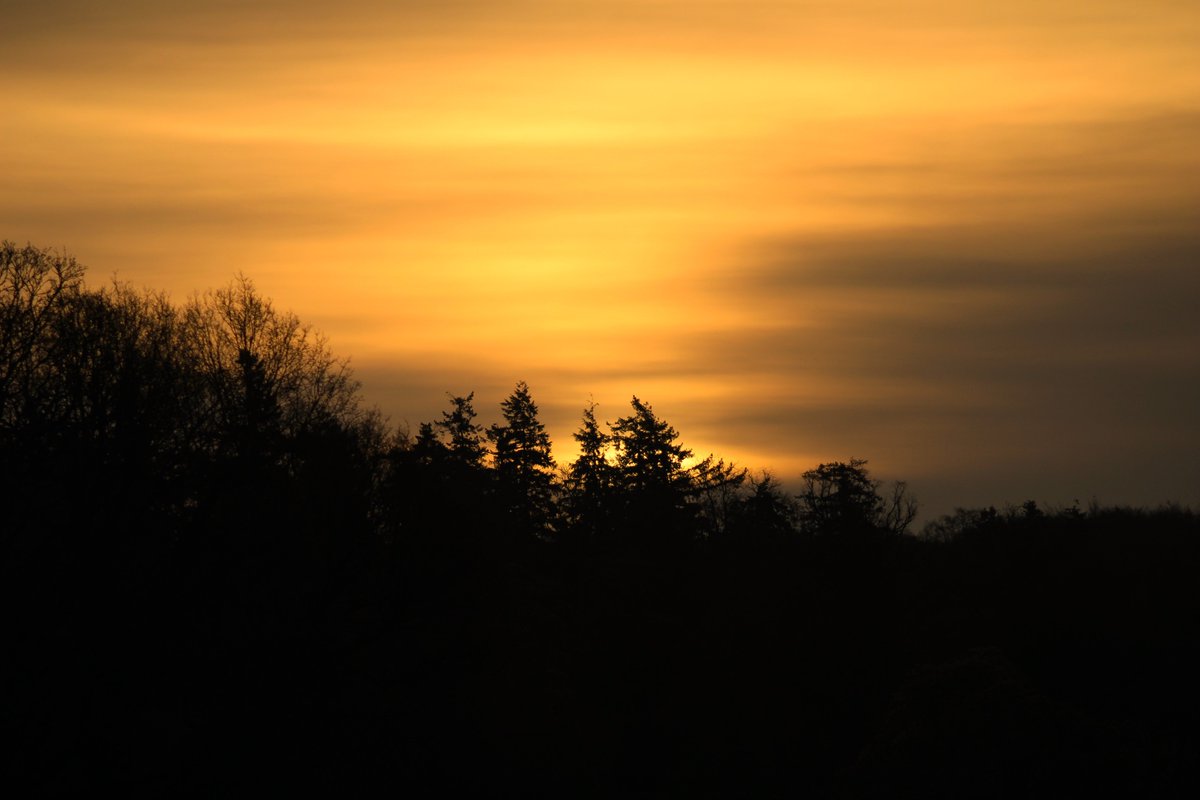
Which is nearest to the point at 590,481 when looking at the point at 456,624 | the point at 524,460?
the point at 524,460

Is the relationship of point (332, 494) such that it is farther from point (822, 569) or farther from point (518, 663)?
point (822, 569)

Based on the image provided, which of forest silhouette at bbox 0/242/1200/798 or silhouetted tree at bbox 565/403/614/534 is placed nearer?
forest silhouette at bbox 0/242/1200/798

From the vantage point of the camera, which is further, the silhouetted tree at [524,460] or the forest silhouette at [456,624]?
the silhouetted tree at [524,460]

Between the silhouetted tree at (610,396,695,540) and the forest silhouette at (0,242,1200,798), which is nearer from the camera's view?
the forest silhouette at (0,242,1200,798)

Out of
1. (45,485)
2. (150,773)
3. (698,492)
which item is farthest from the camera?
(698,492)

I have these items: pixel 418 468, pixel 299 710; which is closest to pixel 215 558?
pixel 299 710

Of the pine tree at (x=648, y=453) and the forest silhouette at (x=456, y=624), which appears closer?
the forest silhouette at (x=456, y=624)

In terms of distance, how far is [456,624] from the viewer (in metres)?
52.0

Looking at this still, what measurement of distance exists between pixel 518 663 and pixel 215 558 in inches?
1013

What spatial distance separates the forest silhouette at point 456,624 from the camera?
3219 centimetres

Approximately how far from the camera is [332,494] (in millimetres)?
50625

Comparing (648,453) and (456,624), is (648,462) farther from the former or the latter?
(456,624)

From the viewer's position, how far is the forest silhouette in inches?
1267

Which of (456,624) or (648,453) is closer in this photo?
(456,624)
